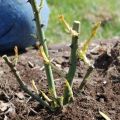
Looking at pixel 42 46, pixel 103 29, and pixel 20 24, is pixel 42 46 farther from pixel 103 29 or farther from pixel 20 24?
pixel 103 29

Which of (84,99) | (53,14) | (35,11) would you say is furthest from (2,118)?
(53,14)

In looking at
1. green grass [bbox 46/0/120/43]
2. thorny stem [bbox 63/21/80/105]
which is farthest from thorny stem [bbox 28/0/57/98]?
green grass [bbox 46/0/120/43]

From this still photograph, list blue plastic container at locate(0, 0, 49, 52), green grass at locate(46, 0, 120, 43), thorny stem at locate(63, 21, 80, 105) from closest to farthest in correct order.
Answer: thorny stem at locate(63, 21, 80, 105) → blue plastic container at locate(0, 0, 49, 52) → green grass at locate(46, 0, 120, 43)

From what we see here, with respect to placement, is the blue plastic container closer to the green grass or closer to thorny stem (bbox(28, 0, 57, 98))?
thorny stem (bbox(28, 0, 57, 98))

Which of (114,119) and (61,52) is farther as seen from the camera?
(61,52)

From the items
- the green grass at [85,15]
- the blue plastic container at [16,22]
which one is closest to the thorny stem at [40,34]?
the blue plastic container at [16,22]

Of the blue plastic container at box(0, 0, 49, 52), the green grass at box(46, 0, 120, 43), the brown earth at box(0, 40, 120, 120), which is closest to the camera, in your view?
the brown earth at box(0, 40, 120, 120)

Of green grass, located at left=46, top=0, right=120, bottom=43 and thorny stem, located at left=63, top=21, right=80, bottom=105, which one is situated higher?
thorny stem, located at left=63, top=21, right=80, bottom=105
